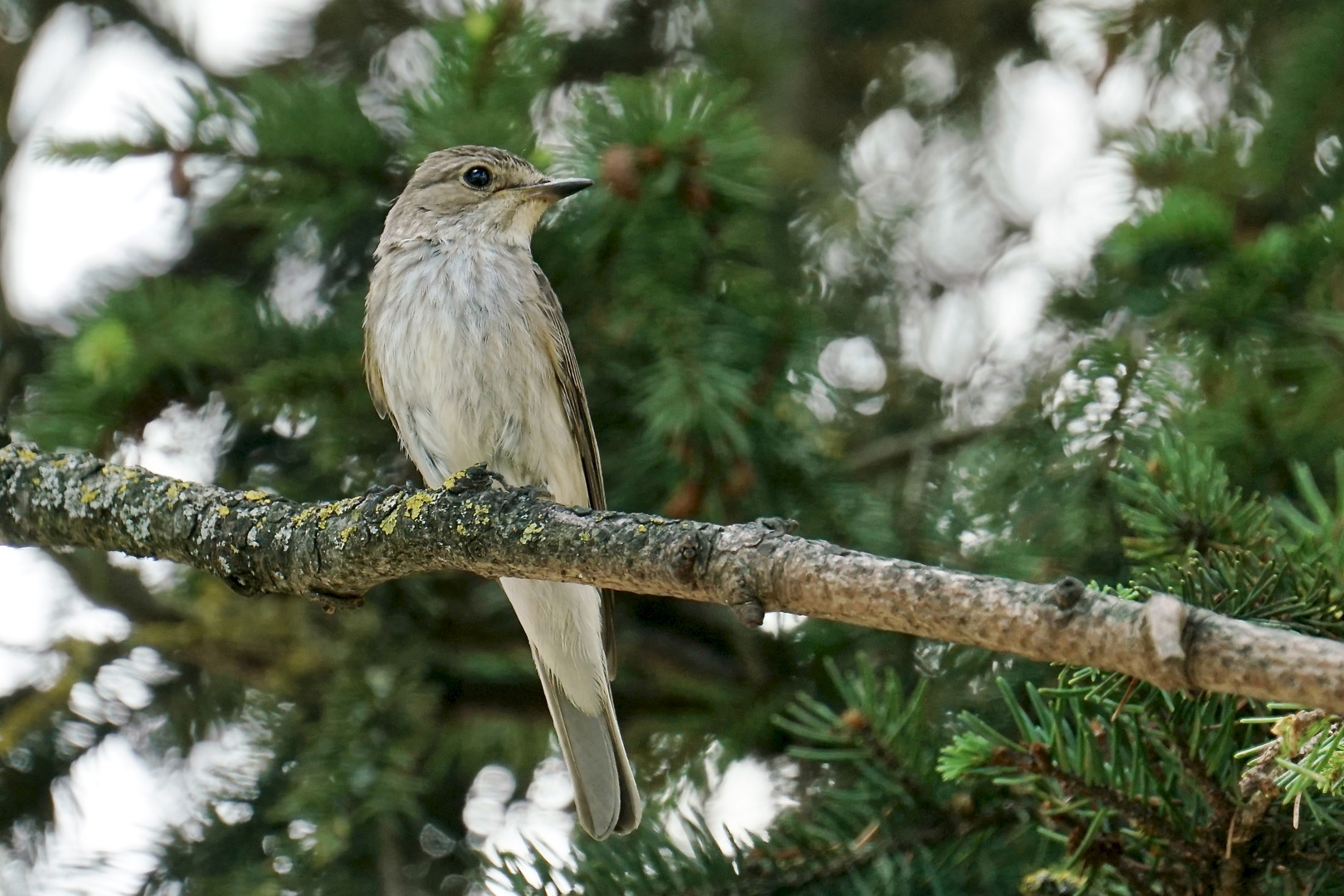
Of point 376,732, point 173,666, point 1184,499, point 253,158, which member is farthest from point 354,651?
point 1184,499

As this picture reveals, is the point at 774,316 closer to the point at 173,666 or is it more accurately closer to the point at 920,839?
the point at 920,839

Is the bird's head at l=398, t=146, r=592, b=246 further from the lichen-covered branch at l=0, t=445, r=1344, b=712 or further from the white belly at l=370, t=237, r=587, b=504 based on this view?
the lichen-covered branch at l=0, t=445, r=1344, b=712

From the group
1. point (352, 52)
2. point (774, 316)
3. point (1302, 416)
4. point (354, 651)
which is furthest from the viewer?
point (352, 52)

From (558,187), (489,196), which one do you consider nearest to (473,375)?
(558,187)

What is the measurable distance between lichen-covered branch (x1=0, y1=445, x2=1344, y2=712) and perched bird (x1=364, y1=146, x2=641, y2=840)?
109 cm

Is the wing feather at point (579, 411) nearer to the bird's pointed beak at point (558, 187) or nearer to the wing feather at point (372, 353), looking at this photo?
the bird's pointed beak at point (558, 187)

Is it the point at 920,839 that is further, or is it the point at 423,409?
the point at 423,409

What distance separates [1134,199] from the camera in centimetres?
412

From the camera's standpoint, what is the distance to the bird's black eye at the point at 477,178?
15.8 feet

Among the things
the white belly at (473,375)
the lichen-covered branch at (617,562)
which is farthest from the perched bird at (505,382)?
the lichen-covered branch at (617,562)

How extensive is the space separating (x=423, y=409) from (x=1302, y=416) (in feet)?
8.42

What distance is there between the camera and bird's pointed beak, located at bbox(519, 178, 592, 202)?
151 inches

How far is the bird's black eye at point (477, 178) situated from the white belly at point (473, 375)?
41cm

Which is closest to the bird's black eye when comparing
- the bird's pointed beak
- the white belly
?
the bird's pointed beak
